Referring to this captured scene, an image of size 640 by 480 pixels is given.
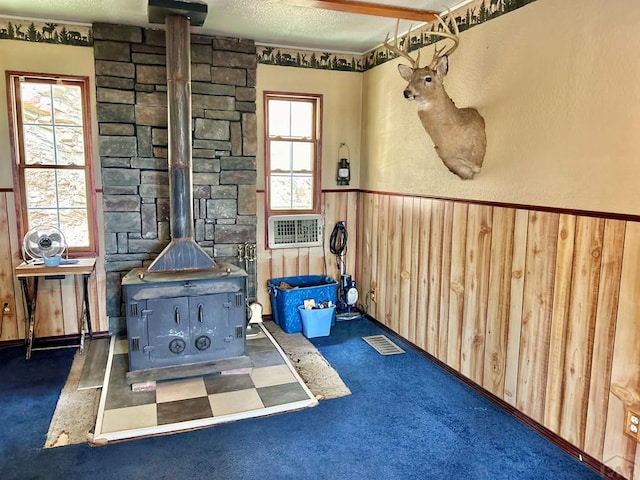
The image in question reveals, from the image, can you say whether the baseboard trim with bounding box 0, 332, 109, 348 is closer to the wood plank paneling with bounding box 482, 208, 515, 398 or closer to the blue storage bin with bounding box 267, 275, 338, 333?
the blue storage bin with bounding box 267, 275, 338, 333

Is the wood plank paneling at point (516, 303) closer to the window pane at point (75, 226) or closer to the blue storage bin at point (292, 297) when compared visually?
the blue storage bin at point (292, 297)

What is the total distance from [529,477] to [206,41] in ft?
12.9

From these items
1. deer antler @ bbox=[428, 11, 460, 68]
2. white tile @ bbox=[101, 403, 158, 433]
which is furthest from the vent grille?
white tile @ bbox=[101, 403, 158, 433]

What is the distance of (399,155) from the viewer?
4.21 metres

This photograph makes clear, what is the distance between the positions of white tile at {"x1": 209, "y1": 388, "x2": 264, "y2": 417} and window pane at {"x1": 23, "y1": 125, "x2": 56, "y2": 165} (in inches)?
96.5

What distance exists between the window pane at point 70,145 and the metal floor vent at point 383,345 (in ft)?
9.66

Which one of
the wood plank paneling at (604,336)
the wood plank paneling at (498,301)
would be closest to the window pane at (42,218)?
the wood plank paneling at (498,301)

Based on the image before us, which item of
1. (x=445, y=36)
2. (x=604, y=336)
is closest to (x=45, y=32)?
(x=445, y=36)

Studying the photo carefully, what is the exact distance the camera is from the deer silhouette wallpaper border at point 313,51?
3.10 m

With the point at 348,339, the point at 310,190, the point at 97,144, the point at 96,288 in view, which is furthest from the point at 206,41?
→ the point at 348,339

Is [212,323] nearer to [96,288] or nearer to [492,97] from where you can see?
[96,288]

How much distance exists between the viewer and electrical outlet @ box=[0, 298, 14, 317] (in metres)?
3.95

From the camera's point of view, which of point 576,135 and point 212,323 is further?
point 212,323

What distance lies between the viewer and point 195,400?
3100 millimetres
